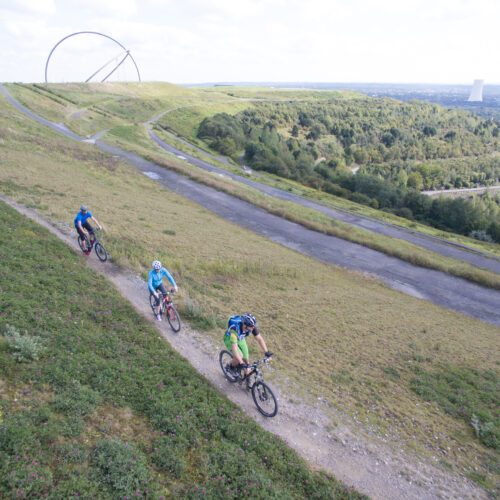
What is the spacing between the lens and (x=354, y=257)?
3347 centimetres

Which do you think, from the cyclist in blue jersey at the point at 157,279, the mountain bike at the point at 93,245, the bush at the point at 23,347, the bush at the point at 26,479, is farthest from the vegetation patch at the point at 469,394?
the mountain bike at the point at 93,245

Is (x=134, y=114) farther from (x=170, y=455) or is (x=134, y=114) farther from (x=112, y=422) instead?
(x=170, y=455)

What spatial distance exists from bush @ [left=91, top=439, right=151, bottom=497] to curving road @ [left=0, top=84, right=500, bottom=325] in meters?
25.3

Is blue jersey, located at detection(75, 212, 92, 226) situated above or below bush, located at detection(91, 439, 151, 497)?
above

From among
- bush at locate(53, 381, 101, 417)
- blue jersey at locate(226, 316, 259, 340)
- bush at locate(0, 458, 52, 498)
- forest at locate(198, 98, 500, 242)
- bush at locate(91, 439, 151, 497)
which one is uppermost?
blue jersey at locate(226, 316, 259, 340)

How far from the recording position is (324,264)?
30.9 meters

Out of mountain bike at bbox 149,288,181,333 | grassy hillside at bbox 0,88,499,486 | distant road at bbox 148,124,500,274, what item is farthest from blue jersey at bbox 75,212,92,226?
distant road at bbox 148,124,500,274

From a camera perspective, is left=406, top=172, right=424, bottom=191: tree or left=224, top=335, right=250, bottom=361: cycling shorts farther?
left=406, top=172, right=424, bottom=191: tree

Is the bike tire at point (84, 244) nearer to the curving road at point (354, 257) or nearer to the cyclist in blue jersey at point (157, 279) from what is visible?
the cyclist in blue jersey at point (157, 279)

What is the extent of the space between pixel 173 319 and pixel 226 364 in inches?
127

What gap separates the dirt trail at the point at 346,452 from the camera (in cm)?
879

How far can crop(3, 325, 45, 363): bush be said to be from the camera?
353 inches

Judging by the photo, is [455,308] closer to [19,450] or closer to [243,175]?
[19,450]

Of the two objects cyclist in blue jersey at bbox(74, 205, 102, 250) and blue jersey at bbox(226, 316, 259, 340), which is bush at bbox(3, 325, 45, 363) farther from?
cyclist in blue jersey at bbox(74, 205, 102, 250)
